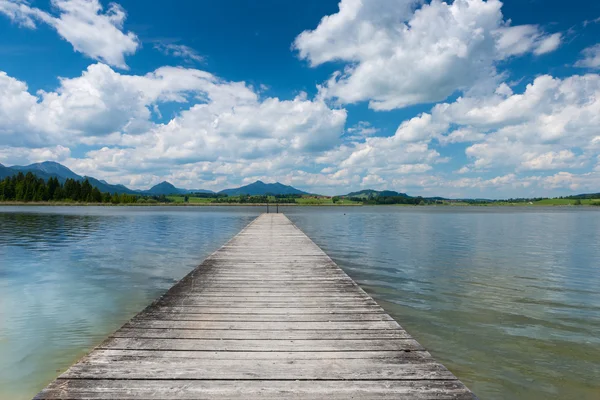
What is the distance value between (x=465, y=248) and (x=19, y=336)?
2503cm

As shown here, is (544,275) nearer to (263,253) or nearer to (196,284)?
(263,253)

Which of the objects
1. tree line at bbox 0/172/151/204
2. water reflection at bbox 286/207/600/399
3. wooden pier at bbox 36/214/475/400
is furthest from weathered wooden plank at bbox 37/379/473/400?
tree line at bbox 0/172/151/204

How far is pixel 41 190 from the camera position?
140 meters

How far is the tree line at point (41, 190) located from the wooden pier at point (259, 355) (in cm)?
16323

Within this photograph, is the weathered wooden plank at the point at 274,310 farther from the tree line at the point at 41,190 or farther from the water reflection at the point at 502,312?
the tree line at the point at 41,190

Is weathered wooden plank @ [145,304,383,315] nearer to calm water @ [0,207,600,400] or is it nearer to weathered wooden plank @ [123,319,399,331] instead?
weathered wooden plank @ [123,319,399,331]

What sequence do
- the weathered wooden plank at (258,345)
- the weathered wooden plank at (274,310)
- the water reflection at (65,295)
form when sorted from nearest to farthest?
the weathered wooden plank at (258,345) → the weathered wooden plank at (274,310) → the water reflection at (65,295)

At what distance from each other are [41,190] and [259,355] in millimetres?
168016

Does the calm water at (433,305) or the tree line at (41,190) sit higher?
the tree line at (41,190)

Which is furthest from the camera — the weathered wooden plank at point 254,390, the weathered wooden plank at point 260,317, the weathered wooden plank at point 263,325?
the weathered wooden plank at point 260,317

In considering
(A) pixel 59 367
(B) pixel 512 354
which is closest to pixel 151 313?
(A) pixel 59 367

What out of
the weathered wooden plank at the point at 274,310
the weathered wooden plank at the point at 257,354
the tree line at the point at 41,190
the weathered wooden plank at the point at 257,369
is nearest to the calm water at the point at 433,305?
the weathered wooden plank at the point at 274,310

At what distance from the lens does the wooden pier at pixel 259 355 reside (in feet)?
13.5

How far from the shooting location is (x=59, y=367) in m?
7.21
